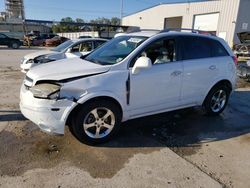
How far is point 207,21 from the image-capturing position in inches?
1089

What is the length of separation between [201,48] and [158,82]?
1.42 m

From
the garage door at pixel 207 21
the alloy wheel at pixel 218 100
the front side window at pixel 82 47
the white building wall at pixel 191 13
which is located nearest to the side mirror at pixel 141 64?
the alloy wheel at pixel 218 100

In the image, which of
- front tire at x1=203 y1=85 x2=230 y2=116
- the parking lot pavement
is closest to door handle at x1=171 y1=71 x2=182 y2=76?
the parking lot pavement

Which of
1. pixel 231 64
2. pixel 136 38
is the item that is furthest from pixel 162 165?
pixel 231 64

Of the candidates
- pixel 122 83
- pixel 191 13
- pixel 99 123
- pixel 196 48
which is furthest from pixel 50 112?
pixel 191 13

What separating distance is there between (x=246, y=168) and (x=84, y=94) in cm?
258

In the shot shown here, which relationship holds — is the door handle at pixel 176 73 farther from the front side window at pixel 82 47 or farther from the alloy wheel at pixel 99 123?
the front side window at pixel 82 47

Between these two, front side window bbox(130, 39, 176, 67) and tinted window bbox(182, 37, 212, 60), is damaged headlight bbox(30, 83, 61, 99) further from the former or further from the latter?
tinted window bbox(182, 37, 212, 60)

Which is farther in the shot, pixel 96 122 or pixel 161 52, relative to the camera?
pixel 161 52

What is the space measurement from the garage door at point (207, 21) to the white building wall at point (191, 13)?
0.48 meters

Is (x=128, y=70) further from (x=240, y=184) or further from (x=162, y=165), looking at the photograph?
(x=240, y=184)

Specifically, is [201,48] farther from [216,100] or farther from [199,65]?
[216,100]

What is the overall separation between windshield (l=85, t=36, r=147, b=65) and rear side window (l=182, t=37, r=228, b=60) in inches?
37.0

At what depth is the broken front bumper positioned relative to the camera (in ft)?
11.3
